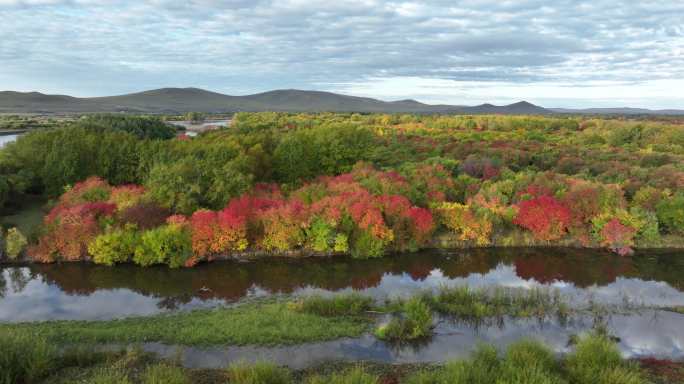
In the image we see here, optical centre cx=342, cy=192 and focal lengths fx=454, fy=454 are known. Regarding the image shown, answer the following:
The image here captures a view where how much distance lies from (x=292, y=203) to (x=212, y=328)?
15321mm

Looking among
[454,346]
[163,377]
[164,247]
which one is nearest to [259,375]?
[163,377]

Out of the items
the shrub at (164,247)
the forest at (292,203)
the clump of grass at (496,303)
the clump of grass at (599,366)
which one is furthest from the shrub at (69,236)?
the clump of grass at (599,366)

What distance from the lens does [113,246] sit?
34156 mm

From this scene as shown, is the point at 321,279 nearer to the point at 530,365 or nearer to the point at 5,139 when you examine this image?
the point at 530,365

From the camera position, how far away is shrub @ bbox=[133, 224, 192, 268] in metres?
34.0

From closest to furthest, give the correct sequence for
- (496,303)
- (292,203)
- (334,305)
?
(334,305) < (496,303) < (292,203)

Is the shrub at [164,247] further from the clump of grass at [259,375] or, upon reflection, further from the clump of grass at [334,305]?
the clump of grass at [259,375]

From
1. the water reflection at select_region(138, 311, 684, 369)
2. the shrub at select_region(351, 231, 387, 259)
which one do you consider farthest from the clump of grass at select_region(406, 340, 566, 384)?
the shrub at select_region(351, 231, 387, 259)

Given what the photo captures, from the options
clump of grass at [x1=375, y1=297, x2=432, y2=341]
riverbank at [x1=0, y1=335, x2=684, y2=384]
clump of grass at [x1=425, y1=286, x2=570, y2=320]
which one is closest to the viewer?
riverbank at [x1=0, y1=335, x2=684, y2=384]

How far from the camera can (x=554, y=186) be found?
155 ft

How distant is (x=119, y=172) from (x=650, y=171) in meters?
65.5

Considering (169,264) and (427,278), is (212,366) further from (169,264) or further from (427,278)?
(427,278)

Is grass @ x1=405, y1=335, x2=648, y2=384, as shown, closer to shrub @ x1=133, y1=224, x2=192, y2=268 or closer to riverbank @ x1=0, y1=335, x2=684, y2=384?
riverbank @ x1=0, y1=335, x2=684, y2=384

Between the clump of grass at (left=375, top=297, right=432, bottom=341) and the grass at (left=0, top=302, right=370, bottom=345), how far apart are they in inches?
58.2
